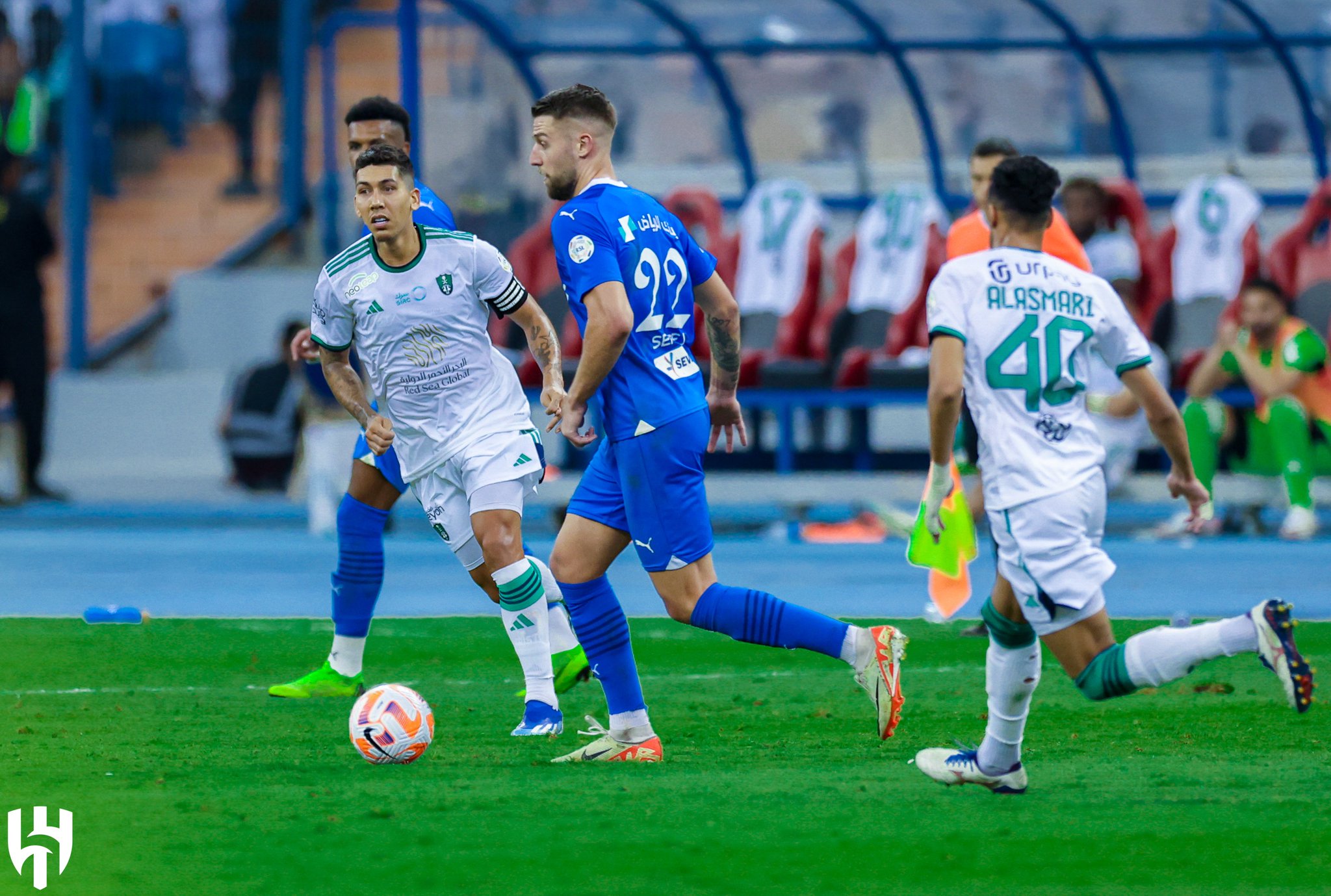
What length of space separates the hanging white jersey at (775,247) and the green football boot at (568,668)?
7766 millimetres

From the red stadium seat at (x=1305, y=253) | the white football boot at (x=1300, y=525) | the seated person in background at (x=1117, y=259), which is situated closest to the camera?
the white football boot at (x=1300, y=525)

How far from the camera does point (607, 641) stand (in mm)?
5738

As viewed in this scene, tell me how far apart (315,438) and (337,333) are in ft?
23.4

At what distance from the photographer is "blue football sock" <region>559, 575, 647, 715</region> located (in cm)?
571

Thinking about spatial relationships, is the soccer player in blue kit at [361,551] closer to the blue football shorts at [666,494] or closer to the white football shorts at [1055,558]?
the blue football shorts at [666,494]

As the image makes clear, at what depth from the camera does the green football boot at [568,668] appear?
683cm

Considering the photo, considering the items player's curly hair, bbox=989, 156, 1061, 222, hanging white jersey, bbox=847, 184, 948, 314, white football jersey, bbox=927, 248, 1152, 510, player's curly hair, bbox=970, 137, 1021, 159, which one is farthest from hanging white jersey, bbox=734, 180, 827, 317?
white football jersey, bbox=927, 248, 1152, 510

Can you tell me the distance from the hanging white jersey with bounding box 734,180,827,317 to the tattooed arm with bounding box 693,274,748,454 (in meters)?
8.30

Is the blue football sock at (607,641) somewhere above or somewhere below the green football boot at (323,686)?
above

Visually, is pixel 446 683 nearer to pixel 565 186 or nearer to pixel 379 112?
pixel 379 112

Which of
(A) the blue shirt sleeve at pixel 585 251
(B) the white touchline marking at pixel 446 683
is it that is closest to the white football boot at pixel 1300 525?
(B) the white touchline marking at pixel 446 683

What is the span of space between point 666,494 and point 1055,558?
113 centimetres

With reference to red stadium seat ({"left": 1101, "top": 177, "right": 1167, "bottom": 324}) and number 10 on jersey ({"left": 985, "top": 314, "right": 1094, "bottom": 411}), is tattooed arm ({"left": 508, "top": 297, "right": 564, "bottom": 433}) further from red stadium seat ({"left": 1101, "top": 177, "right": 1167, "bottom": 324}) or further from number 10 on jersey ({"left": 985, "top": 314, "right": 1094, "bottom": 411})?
red stadium seat ({"left": 1101, "top": 177, "right": 1167, "bottom": 324})

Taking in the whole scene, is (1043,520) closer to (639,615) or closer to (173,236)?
(639,615)
